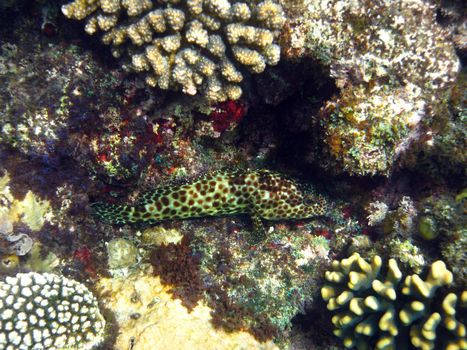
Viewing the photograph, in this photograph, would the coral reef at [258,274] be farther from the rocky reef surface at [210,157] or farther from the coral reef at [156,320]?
the coral reef at [156,320]

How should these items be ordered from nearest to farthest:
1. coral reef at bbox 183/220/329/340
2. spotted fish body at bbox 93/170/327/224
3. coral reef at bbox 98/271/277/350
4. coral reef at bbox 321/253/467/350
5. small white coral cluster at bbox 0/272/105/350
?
1. small white coral cluster at bbox 0/272/105/350
2. coral reef at bbox 321/253/467/350
3. coral reef at bbox 98/271/277/350
4. coral reef at bbox 183/220/329/340
5. spotted fish body at bbox 93/170/327/224

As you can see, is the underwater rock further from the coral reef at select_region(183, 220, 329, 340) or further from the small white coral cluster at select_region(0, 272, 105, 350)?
the coral reef at select_region(183, 220, 329, 340)

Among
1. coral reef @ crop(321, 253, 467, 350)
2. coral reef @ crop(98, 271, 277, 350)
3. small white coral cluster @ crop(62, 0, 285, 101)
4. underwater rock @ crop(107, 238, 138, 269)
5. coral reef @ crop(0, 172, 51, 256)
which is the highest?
small white coral cluster @ crop(62, 0, 285, 101)

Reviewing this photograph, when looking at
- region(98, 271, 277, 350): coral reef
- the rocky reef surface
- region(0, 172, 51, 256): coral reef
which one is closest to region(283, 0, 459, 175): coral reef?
the rocky reef surface

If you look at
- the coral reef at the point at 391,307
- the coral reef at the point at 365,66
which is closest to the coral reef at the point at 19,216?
the coral reef at the point at 365,66

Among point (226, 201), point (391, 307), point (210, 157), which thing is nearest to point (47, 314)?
point (226, 201)

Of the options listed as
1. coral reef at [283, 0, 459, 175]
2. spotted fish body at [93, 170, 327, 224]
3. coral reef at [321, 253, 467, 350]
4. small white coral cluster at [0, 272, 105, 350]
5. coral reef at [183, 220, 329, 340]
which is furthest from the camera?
spotted fish body at [93, 170, 327, 224]

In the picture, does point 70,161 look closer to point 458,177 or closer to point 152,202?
point 152,202

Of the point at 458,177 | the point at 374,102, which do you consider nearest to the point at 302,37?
the point at 374,102
